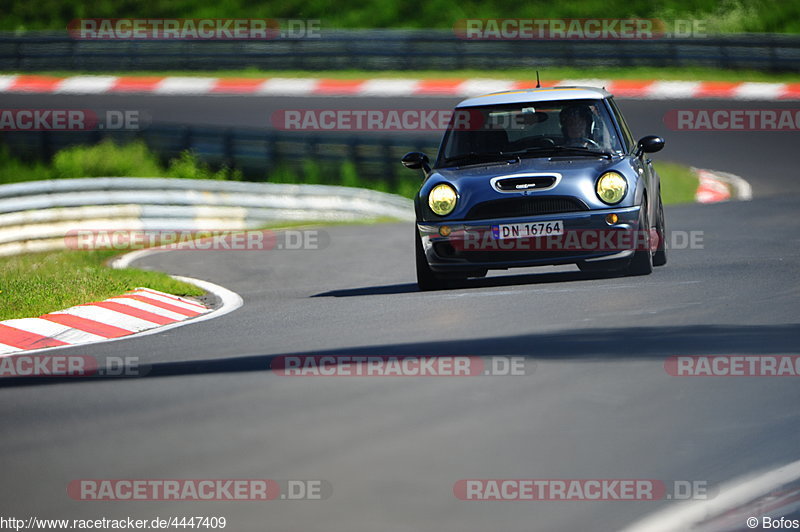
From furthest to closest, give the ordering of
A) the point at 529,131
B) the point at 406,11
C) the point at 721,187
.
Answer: the point at 406,11
the point at 721,187
the point at 529,131

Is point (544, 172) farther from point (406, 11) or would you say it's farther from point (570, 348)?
point (406, 11)

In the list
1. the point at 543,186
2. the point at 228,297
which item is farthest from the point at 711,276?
the point at 228,297

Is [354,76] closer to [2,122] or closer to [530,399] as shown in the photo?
[2,122]

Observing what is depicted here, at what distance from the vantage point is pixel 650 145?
1099 cm

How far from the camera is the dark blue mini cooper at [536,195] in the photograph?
10.1m

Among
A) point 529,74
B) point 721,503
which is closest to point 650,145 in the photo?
point 721,503

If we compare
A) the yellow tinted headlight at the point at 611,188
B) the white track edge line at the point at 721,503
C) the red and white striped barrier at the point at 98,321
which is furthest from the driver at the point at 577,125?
the white track edge line at the point at 721,503

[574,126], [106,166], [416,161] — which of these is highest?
[574,126]

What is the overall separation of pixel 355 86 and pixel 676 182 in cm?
881

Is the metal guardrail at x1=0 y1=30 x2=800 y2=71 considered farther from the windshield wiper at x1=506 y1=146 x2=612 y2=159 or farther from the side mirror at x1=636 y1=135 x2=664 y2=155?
the windshield wiper at x1=506 y1=146 x2=612 y2=159

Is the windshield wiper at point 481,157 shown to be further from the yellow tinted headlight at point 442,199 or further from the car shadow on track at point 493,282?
the car shadow on track at point 493,282

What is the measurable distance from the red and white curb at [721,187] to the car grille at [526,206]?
9842mm

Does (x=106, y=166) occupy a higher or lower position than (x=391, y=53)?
lower

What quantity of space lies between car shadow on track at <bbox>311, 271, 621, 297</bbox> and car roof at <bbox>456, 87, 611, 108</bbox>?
1.45 metres
